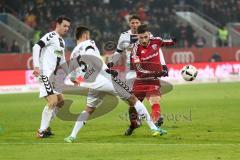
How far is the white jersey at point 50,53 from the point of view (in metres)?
13.9

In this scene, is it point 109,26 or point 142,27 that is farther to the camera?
point 109,26

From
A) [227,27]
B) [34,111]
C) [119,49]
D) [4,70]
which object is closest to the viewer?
[119,49]

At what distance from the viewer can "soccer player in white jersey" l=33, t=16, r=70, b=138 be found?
1363 cm

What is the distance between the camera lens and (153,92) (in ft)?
46.6

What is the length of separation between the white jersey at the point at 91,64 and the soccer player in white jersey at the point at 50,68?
102 centimetres

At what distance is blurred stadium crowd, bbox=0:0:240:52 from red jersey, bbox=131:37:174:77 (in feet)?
66.6

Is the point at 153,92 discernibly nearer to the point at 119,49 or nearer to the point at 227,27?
the point at 119,49

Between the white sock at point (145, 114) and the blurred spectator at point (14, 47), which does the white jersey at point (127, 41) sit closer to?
the white sock at point (145, 114)

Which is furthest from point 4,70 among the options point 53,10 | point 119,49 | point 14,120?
point 119,49

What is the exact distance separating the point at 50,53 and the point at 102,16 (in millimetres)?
23492

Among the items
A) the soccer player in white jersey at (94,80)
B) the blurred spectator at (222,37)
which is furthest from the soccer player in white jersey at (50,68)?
the blurred spectator at (222,37)

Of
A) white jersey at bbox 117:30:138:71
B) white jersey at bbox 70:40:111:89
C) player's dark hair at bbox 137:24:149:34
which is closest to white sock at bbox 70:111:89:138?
white jersey at bbox 70:40:111:89

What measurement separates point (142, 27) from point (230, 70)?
2362 centimetres

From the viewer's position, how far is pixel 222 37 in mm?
40656
